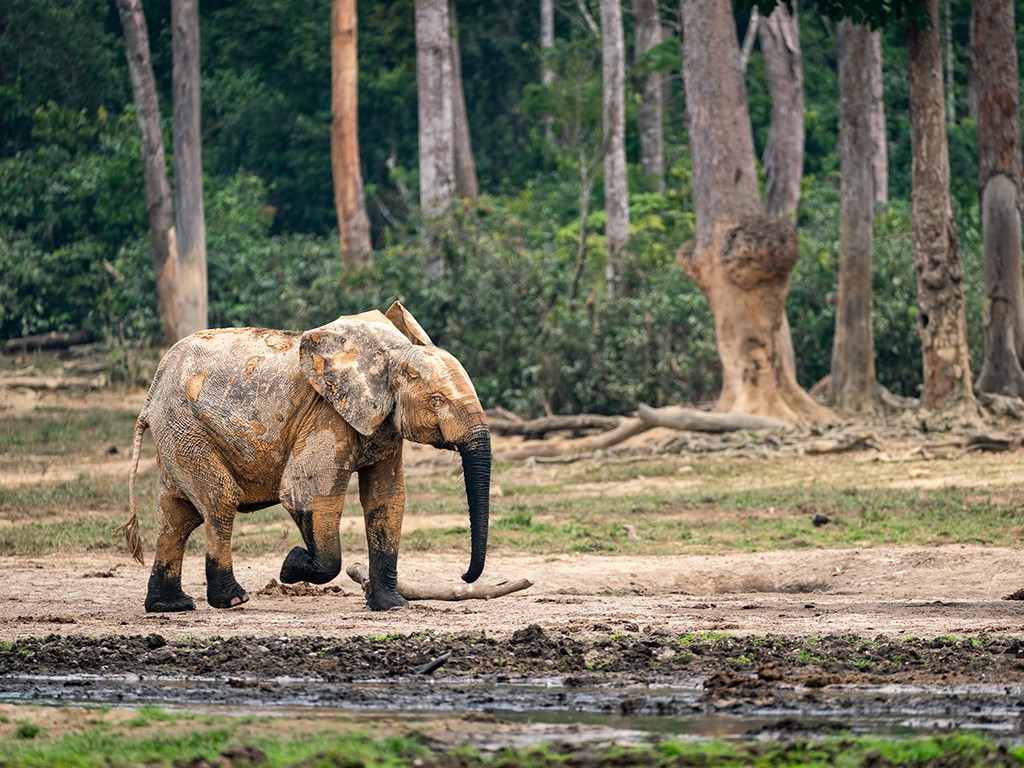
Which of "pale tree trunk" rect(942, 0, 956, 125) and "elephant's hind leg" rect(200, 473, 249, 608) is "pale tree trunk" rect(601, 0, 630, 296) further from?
"elephant's hind leg" rect(200, 473, 249, 608)

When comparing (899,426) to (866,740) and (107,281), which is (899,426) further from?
(107,281)

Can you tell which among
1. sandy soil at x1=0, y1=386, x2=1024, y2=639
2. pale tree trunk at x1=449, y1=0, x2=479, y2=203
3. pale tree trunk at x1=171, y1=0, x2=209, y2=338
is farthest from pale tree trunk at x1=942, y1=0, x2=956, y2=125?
sandy soil at x1=0, y1=386, x2=1024, y2=639

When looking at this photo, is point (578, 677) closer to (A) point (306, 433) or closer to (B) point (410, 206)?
(A) point (306, 433)

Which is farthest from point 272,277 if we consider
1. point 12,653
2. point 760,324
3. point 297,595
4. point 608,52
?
point 12,653

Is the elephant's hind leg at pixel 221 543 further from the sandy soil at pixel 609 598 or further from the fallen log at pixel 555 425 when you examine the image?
the fallen log at pixel 555 425

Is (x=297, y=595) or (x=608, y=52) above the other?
(x=608, y=52)

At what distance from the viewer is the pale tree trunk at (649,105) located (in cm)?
3516

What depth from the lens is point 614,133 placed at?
94.1ft

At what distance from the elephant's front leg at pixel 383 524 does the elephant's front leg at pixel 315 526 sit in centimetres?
24

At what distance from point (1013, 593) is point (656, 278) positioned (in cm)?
1600

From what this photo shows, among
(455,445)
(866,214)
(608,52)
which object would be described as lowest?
(455,445)

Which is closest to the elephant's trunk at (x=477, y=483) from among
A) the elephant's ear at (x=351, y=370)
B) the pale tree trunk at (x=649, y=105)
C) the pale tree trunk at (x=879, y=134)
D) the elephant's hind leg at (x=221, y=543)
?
the elephant's ear at (x=351, y=370)

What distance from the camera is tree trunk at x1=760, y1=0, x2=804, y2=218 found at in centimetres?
3167

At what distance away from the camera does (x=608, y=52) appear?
1134 inches
